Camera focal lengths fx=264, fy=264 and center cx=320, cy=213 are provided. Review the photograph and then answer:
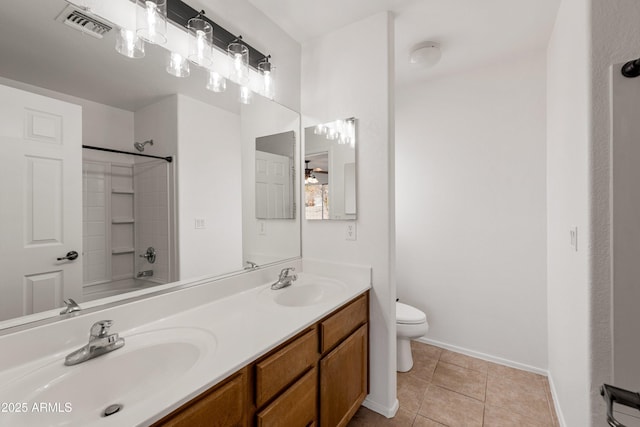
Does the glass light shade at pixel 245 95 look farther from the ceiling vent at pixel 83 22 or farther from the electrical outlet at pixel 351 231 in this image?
the electrical outlet at pixel 351 231

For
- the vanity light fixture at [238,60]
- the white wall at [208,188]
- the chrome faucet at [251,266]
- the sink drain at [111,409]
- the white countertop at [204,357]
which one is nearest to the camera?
the white countertop at [204,357]

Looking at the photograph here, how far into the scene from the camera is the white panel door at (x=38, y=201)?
82 cm

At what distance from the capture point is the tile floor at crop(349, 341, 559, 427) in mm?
1613

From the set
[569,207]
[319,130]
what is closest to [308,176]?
[319,130]

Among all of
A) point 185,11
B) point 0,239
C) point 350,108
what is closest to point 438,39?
point 350,108

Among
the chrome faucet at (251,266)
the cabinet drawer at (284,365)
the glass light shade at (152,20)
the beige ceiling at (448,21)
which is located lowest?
the cabinet drawer at (284,365)

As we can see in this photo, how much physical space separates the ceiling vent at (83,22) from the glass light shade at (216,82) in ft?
1.45

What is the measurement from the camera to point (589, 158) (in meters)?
1.00

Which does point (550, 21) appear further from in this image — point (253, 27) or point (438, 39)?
point (253, 27)

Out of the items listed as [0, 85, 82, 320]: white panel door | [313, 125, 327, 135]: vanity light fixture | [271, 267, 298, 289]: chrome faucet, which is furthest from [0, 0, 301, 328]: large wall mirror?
[313, 125, 327, 135]: vanity light fixture

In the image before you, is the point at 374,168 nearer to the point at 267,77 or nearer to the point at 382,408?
the point at 267,77

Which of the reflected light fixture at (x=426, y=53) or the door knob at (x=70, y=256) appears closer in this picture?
the door knob at (x=70, y=256)

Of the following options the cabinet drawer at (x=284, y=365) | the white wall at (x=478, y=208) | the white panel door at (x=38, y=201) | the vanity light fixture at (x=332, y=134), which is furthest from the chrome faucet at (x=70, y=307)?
the white wall at (x=478, y=208)

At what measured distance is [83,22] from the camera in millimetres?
995
